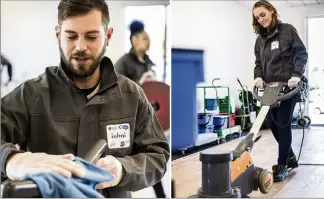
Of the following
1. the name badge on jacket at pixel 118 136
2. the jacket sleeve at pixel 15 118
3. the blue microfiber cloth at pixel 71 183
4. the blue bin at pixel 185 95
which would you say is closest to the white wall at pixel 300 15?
the blue bin at pixel 185 95

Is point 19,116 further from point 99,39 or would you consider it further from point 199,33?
point 199,33

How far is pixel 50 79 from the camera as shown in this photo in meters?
1.45

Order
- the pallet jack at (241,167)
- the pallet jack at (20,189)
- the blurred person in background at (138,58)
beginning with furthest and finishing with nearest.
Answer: the blurred person in background at (138,58)
the pallet jack at (241,167)
the pallet jack at (20,189)

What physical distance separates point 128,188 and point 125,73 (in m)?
0.46

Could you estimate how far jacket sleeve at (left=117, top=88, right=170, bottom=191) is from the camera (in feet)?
4.60

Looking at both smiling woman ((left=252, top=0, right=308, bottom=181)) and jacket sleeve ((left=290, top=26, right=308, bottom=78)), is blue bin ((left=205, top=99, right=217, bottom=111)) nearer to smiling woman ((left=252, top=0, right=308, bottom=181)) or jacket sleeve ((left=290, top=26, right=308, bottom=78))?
smiling woman ((left=252, top=0, right=308, bottom=181))

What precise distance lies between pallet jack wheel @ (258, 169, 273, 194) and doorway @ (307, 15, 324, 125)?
305mm

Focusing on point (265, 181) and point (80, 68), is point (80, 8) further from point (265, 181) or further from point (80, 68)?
point (265, 181)

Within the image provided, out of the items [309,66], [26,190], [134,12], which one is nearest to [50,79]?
[134,12]

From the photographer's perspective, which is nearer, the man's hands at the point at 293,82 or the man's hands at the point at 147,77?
the man's hands at the point at 293,82

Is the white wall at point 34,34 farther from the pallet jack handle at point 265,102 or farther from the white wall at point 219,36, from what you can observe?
the pallet jack handle at point 265,102

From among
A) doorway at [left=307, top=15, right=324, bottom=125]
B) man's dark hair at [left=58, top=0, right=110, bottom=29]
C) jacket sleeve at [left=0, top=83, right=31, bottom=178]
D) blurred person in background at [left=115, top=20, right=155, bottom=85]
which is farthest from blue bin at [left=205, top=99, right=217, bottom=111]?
jacket sleeve at [left=0, top=83, right=31, bottom=178]

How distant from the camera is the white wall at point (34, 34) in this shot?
1521mm

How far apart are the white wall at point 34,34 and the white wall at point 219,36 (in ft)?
0.46
